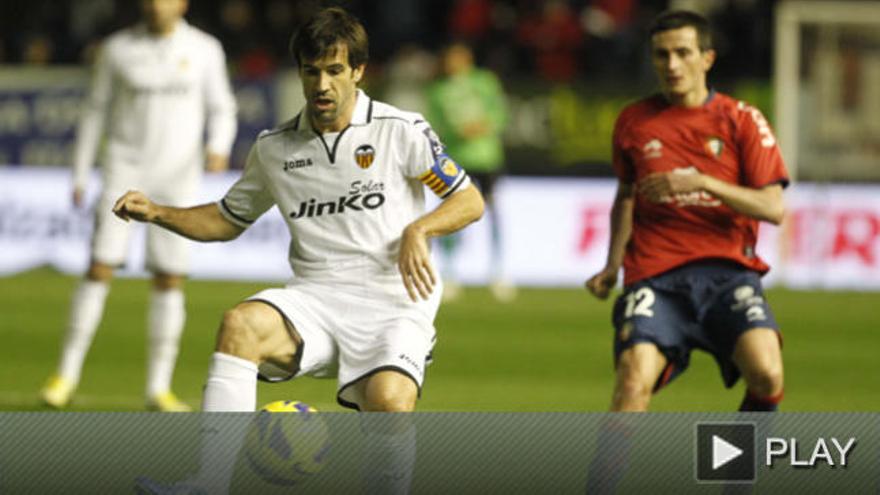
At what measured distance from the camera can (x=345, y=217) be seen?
561 centimetres

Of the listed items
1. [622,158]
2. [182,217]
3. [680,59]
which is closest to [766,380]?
[622,158]

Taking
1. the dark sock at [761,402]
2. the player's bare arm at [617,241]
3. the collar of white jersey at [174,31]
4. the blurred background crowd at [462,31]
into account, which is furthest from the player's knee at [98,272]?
the blurred background crowd at [462,31]

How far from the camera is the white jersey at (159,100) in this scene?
8430 millimetres

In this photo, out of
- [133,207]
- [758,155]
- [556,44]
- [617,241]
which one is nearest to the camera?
[133,207]

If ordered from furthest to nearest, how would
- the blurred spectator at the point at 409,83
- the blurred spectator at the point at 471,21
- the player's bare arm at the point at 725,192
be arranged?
the blurred spectator at the point at 471,21
the blurred spectator at the point at 409,83
the player's bare arm at the point at 725,192

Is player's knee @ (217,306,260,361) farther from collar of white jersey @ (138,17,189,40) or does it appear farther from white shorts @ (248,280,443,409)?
collar of white jersey @ (138,17,189,40)

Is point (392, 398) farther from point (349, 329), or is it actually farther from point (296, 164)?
point (296, 164)

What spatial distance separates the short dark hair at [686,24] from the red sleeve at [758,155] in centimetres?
30

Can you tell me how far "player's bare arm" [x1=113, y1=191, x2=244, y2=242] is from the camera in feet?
18.2

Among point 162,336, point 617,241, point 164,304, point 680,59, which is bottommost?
point 162,336

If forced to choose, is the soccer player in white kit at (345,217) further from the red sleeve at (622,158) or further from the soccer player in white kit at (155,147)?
the soccer player in white kit at (155,147)

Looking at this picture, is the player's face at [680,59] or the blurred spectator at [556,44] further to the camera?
the blurred spectator at [556,44]

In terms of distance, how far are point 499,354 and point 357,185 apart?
208 inches

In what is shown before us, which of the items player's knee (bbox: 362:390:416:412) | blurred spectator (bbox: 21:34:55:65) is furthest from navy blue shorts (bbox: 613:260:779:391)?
blurred spectator (bbox: 21:34:55:65)
